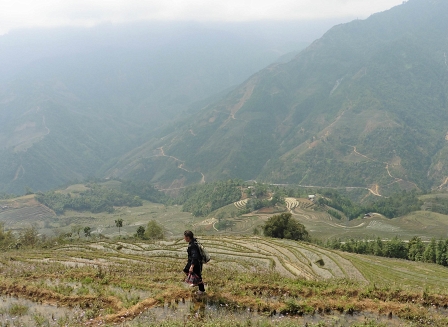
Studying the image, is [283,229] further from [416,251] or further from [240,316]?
[240,316]

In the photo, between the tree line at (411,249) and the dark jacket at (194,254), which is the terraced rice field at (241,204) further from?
the dark jacket at (194,254)

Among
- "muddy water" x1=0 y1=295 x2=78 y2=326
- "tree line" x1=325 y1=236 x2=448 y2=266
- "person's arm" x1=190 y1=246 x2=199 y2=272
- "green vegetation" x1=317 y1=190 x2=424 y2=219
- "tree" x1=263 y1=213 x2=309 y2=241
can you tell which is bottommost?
"green vegetation" x1=317 y1=190 x2=424 y2=219

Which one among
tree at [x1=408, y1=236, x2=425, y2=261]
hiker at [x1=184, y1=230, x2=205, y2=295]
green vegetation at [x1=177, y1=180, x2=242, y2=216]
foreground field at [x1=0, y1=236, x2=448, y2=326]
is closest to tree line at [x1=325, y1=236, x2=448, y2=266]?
tree at [x1=408, y1=236, x2=425, y2=261]

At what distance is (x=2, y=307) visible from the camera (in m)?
16.6

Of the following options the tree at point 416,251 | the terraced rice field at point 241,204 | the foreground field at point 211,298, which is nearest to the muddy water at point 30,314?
the foreground field at point 211,298

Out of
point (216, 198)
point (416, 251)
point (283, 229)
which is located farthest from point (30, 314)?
point (216, 198)

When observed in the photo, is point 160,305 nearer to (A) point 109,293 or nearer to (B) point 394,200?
(A) point 109,293

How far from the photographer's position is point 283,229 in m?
64.0

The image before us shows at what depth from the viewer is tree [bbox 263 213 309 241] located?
63500mm

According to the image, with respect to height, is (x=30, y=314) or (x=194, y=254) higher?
(x=194, y=254)

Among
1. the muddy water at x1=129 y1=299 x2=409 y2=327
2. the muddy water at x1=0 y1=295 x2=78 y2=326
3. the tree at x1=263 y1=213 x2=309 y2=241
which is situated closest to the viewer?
the muddy water at x1=129 y1=299 x2=409 y2=327

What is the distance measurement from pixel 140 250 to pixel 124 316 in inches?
1034

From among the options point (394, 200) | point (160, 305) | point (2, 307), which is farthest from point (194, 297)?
point (394, 200)

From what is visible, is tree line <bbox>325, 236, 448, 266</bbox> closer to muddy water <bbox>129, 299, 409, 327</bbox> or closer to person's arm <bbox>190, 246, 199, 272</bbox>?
muddy water <bbox>129, 299, 409, 327</bbox>
